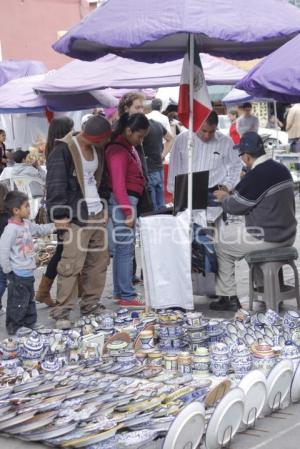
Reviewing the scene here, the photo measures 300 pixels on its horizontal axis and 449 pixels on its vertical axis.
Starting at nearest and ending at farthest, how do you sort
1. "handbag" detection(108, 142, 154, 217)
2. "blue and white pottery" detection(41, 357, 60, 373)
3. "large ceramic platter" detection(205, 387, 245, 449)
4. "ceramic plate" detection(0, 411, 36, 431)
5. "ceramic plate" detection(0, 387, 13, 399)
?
"large ceramic platter" detection(205, 387, 245, 449), "ceramic plate" detection(0, 411, 36, 431), "ceramic plate" detection(0, 387, 13, 399), "blue and white pottery" detection(41, 357, 60, 373), "handbag" detection(108, 142, 154, 217)

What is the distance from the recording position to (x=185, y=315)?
640 cm

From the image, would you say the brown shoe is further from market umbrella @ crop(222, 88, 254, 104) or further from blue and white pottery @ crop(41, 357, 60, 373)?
market umbrella @ crop(222, 88, 254, 104)

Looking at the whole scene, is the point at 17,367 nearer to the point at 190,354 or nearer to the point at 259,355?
the point at 190,354

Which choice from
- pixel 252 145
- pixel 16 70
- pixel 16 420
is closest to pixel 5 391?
pixel 16 420

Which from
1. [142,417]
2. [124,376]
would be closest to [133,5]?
[124,376]

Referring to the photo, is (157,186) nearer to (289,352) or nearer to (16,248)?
(16,248)

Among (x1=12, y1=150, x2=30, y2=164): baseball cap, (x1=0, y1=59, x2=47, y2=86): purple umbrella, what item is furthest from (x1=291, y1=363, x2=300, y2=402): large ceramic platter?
(x1=0, y1=59, x2=47, y2=86): purple umbrella

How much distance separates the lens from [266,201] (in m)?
6.93

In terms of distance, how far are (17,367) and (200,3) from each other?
293 cm

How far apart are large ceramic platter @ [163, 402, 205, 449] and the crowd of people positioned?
2775 mm

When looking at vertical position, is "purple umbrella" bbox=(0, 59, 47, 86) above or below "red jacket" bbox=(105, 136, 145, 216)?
above

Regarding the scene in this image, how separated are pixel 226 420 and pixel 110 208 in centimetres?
346

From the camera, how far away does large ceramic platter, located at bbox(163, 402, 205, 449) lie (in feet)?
13.4

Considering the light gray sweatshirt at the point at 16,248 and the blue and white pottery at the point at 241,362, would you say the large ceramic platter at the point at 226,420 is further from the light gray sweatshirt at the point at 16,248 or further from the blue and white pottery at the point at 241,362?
the light gray sweatshirt at the point at 16,248
